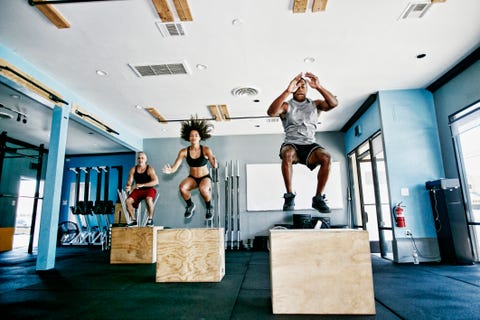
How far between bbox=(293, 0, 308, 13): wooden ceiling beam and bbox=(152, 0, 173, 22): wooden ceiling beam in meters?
1.54

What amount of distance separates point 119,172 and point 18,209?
3.23 m

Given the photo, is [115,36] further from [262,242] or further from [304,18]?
[262,242]

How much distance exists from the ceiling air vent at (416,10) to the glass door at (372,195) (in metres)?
2.83

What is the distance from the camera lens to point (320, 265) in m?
2.29

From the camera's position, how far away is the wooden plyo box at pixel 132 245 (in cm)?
505

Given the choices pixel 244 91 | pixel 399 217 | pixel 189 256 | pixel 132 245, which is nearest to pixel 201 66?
pixel 244 91

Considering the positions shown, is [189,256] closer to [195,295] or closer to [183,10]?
[195,295]

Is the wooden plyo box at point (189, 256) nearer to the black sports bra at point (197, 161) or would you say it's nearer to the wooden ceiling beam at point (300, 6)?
the black sports bra at point (197, 161)

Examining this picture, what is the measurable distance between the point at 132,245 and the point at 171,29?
3.80m

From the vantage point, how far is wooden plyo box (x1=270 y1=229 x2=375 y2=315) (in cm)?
223

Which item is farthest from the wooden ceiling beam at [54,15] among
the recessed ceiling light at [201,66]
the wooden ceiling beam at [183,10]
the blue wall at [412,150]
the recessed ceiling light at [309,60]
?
the blue wall at [412,150]

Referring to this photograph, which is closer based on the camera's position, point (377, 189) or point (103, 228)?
point (377, 189)

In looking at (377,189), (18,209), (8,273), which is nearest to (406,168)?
(377,189)

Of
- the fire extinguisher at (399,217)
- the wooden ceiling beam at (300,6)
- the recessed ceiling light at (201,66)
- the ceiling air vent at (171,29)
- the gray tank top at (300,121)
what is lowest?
the fire extinguisher at (399,217)
